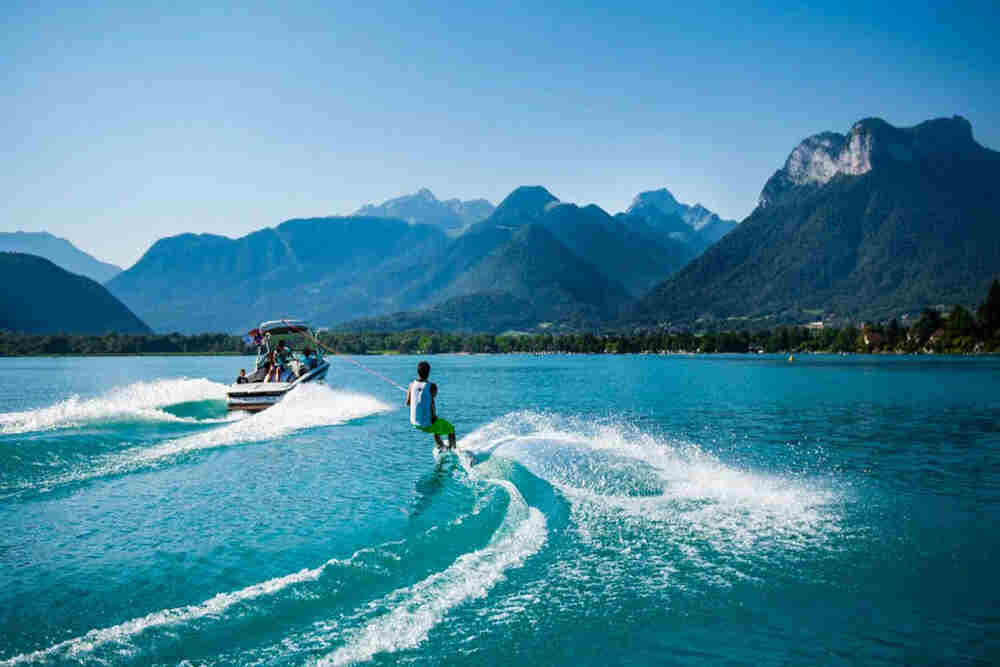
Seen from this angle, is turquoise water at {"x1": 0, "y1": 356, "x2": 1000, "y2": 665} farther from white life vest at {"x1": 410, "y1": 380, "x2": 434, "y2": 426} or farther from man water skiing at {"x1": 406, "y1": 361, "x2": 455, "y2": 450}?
white life vest at {"x1": 410, "y1": 380, "x2": 434, "y2": 426}

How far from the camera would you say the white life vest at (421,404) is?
17.0 metres

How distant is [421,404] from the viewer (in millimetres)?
17188

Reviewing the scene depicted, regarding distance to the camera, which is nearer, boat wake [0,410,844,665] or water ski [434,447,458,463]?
boat wake [0,410,844,665]

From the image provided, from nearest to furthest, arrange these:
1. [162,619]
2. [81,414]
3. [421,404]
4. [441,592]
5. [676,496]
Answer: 1. [162,619]
2. [441,592]
3. [676,496]
4. [421,404]
5. [81,414]

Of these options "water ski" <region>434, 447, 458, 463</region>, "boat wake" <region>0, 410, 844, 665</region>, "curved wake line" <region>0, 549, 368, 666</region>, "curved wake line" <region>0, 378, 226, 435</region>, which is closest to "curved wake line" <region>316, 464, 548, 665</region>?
"boat wake" <region>0, 410, 844, 665</region>

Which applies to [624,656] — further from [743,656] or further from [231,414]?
[231,414]

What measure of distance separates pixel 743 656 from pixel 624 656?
1.23 m

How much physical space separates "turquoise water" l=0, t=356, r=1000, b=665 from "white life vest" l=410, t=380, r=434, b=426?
4.22 ft

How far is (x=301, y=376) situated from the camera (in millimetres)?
32594

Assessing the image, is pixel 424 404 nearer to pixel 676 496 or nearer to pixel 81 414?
pixel 676 496

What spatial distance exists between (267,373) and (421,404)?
17.7 metres

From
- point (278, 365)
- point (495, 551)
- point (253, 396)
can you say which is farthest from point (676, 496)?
point (278, 365)

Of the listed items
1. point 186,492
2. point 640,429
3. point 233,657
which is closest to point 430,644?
point 233,657

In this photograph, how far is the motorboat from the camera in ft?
94.8
